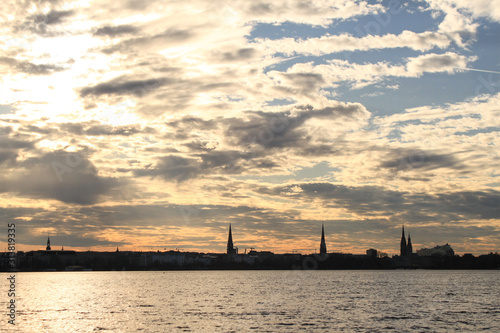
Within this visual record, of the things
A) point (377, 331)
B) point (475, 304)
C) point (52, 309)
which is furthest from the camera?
point (475, 304)

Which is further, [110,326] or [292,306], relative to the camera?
[292,306]

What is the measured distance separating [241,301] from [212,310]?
18190mm

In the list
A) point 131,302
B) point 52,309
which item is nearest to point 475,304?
point 131,302

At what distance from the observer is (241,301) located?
104 meters

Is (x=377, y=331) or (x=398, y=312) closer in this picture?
(x=377, y=331)

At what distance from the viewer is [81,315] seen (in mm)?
82062

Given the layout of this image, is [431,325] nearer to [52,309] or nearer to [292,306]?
[292,306]

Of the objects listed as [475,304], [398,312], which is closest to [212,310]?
[398,312]

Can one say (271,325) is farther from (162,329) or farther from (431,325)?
(431,325)

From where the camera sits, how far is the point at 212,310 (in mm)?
86875

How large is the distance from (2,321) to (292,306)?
41.9 meters

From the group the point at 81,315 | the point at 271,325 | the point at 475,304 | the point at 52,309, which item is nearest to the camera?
the point at 271,325

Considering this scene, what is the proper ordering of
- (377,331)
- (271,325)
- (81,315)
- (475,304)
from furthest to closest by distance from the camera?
(475,304), (81,315), (271,325), (377,331)

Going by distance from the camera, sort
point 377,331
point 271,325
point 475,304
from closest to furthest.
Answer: point 377,331, point 271,325, point 475,304
